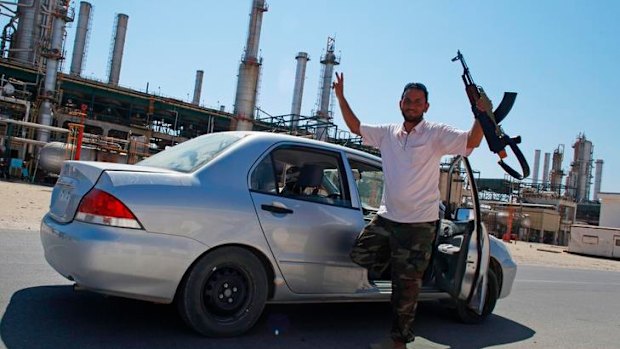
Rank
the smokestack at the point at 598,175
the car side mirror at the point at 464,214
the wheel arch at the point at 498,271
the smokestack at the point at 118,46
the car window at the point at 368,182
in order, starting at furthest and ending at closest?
the smokestack at the point at 598,175, the smokestack at the point at 118,46, the wheel arch at the point at 498,271, the car window at the point at 368,182, the car side mirror at the point at 464,214

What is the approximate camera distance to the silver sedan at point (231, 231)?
3.32m

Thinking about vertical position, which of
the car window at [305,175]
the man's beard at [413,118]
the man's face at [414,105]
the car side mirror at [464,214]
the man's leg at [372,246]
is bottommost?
the man's leg at [372,246]

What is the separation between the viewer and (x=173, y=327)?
12.5ft

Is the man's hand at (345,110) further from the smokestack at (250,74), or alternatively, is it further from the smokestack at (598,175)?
the smokestack at (598,175)

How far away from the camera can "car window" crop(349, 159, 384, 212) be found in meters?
4.75

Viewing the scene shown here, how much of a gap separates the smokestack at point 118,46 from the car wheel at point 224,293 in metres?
55.4

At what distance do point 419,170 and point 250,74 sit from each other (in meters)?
42.5

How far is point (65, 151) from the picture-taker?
95.0 ft

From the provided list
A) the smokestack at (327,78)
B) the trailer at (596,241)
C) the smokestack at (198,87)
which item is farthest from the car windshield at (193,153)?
the smokestack at (198,87)

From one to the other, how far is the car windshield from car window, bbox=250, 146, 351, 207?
1.18ft

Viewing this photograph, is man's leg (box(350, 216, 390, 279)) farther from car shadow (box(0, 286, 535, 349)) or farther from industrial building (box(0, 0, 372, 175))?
industrial building (box(0, 0, 372, 175))

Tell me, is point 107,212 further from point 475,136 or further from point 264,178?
point 475,136

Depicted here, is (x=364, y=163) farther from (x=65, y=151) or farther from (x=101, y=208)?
(x=65, y=151)

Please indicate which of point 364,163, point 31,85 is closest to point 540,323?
point 364,163
